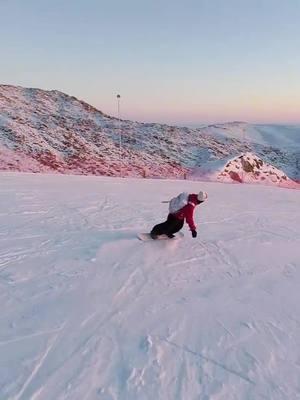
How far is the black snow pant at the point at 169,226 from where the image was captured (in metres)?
8.46

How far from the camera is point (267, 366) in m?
4.56

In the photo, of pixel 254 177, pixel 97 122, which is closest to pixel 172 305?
pixel 254 177

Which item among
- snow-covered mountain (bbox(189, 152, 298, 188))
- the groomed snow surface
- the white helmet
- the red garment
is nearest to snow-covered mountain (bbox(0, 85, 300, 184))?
snow-covered mountain (bbox(189, 152, 298, 188))

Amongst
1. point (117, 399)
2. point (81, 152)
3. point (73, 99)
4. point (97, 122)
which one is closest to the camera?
point (117, 399)

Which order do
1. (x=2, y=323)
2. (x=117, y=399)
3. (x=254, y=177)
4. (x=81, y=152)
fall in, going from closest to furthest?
(x=117, y=399), (x=2, y=323), (x=254, y=177), (x=81, y=152)

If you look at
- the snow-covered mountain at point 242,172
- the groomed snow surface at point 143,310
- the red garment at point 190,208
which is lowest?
the snow-covered mountain at point 242,172

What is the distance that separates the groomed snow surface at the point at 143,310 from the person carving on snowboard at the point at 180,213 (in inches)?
11.9

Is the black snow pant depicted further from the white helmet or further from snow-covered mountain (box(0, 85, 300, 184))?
snow-covered mountain (box(0, 85, 300, 184))

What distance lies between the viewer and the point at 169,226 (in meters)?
8.54

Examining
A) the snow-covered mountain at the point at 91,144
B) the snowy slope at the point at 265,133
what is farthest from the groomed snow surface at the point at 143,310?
the snowy slope at the point at 265,133

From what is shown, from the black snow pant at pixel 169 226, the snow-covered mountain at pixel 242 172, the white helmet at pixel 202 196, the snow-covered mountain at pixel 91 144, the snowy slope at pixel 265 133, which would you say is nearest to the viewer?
the white helmet at pixel 202 196

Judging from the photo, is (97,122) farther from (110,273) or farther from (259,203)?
(110,273)

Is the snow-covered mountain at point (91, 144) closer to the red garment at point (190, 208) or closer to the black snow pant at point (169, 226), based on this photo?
the black snow pant at point (169, 226)

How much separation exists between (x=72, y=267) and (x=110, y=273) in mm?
705
